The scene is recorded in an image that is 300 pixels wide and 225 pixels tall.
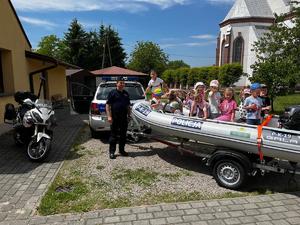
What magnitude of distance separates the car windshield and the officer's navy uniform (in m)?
1.54

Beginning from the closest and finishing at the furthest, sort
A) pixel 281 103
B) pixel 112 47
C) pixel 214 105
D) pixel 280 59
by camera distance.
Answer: pixel 214 105
pixel 280 59
pixel 281 103
pixel 112 47

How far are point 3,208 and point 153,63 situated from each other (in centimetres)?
5867

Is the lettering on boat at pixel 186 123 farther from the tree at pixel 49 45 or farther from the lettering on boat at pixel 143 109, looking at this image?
the tree at pixel 49 45

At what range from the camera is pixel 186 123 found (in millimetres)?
5020

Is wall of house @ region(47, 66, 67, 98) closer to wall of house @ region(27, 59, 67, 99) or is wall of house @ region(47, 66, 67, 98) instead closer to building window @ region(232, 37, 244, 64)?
wall of house @ region(27, 59, 67, 99)

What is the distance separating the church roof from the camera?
159 ft

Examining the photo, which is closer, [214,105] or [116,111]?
[214,105]

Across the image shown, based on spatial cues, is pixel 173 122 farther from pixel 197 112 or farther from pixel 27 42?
pixel 27 42

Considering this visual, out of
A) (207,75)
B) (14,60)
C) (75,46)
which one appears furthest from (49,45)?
(14,60)

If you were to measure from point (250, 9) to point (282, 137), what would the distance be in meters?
50.6

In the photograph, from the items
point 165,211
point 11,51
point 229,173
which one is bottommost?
point 165,211

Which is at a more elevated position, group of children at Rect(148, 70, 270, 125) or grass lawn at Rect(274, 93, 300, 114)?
group of children at Rect(148, 70, 270, 125)

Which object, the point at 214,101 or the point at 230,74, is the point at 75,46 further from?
the point at 214,101

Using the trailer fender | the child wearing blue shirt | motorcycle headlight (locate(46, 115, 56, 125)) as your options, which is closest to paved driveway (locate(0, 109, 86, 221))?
motorcycle headlight (locate(46, 115, 56, 125))
